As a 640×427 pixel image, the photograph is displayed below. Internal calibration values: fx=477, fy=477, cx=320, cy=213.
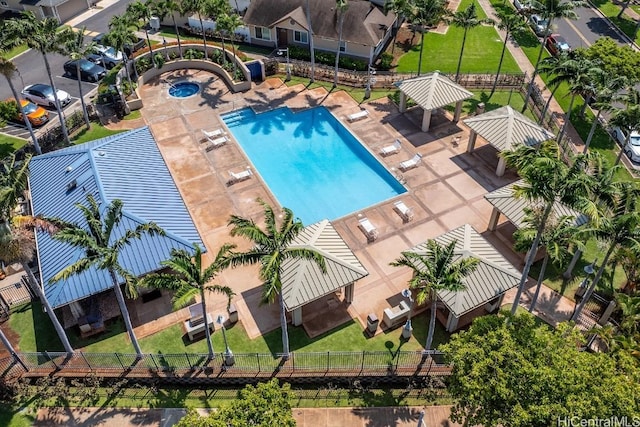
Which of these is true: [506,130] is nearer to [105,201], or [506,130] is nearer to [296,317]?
[296,317]

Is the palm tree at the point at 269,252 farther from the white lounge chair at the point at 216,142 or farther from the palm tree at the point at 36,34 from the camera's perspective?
the palm tree at the point at 36,34

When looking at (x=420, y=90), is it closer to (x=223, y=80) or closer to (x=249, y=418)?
(x=223, y=80)

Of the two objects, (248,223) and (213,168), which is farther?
(213,168)

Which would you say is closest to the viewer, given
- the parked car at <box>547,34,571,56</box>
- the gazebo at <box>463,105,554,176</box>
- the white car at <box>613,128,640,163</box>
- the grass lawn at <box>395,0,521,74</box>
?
the gazebo at <box>463,105,554,176</box>

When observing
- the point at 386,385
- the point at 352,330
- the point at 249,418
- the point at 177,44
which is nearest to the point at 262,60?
the point at 177,44

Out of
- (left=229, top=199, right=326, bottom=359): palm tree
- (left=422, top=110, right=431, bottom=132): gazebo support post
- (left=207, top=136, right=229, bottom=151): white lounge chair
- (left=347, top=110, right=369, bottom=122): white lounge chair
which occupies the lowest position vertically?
(left=207, top=136, right=229, bottom=151): white lounge chair

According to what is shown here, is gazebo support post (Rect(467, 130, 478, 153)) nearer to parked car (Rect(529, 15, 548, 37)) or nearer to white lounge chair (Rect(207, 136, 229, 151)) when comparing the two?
white lounge chair (Rect(207, 136, 229, 151))

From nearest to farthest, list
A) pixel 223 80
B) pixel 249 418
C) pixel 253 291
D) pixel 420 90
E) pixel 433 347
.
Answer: pixel 249 418
pixel 433 347
pixel 253 291
pixel 420 90
pixel 223 80

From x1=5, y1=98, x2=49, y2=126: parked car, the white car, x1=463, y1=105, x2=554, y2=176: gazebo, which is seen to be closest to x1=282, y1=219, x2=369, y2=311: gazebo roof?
x1=463, y1=105, x2=554, y2=176: gazebo
